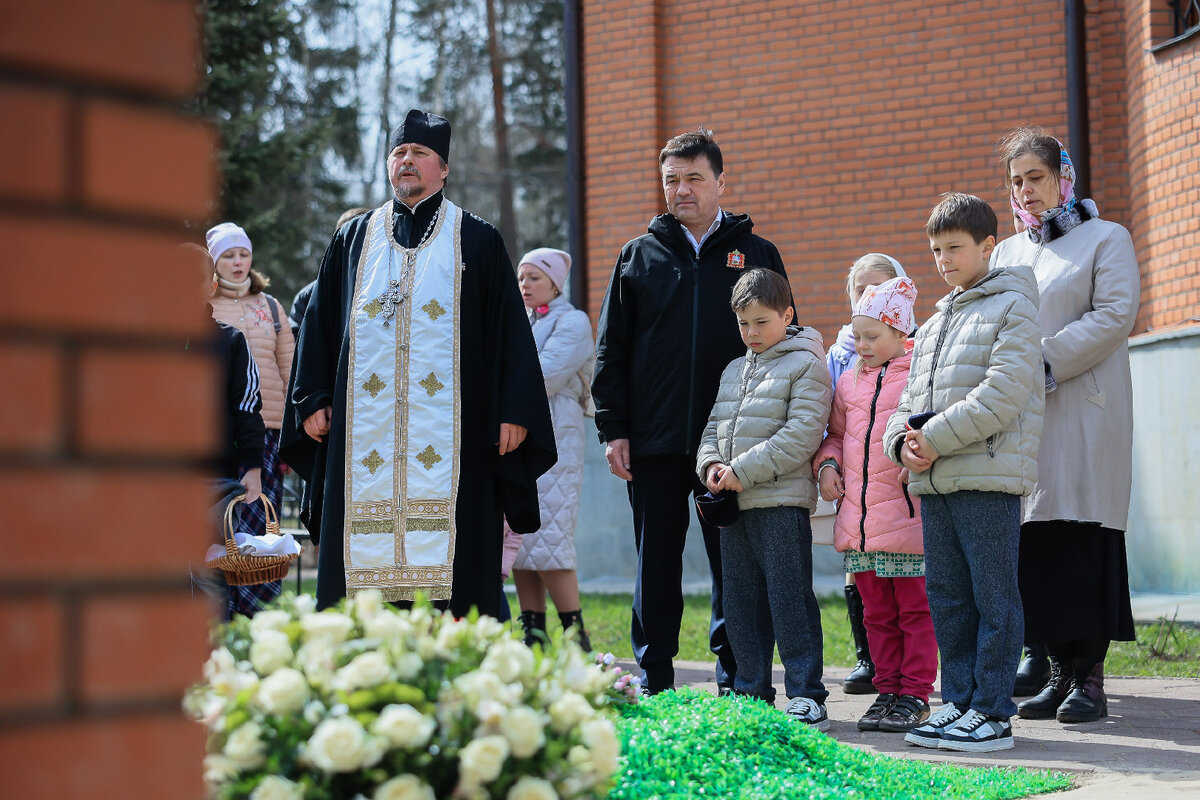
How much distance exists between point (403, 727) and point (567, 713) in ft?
1.10

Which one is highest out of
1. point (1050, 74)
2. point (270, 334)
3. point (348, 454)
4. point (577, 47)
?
point (577, 47)

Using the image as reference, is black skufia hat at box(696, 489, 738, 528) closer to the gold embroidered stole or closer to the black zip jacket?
the black zip jacket

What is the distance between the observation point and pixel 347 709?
2.25m

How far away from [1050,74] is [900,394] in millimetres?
6361

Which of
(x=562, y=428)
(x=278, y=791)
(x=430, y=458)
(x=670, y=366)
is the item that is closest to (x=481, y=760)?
(x=278, y=791)

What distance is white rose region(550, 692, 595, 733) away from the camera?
2379 mm

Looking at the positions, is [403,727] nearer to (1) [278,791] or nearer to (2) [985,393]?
(1) [278,791]

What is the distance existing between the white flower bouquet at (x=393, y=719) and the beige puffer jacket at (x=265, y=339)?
5.25 meters

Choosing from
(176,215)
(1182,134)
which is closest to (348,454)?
(176,215)

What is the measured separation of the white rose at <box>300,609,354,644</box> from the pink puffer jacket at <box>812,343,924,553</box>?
3.42m

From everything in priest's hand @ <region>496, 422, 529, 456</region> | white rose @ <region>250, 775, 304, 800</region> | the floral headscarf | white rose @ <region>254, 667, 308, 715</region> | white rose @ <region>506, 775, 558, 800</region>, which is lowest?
white rose @ <region>506, 775, 558, 800</region>

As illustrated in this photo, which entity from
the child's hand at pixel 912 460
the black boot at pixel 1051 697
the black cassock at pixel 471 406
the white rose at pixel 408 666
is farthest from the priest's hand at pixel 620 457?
the white rose at pixel 408 666

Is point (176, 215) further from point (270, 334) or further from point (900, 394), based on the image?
point (270, 334)

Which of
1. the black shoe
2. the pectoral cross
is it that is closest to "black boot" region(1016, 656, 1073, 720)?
the black shoe
